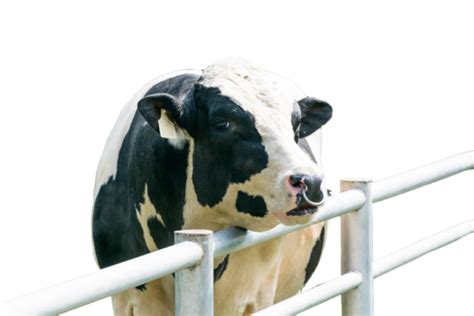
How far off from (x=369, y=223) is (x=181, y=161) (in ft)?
2.98

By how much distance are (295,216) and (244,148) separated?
14.0 inches

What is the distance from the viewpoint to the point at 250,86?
5938 mm

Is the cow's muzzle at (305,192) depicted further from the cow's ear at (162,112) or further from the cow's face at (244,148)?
the cow's ear at (162,112)

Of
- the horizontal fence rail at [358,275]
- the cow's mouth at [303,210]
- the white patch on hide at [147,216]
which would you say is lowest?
the horizontal fence rail at [358,275]

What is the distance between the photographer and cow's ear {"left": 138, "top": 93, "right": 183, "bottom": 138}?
19.5ft

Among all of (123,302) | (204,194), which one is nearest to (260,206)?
(204,194)

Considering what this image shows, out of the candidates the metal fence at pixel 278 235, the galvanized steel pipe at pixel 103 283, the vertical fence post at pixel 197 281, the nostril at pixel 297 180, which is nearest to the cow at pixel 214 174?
the nostril at pixel 297 180

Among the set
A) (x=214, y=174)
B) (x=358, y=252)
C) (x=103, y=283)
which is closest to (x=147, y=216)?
(x=214, y=174)

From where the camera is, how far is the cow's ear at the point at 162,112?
5.95 m

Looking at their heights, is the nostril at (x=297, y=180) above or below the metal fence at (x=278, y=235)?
above

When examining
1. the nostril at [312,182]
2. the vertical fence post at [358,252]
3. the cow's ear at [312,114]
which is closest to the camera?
the nostril at [312,182]

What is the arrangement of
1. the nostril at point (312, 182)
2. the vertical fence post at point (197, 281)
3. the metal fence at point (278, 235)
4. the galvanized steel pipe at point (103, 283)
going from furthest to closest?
the nostril at point (312, 182) < the vertical fence post at point (197, 281) < the metal fence at point (278, 235) < the galvanized steel pipe at point (103, 283)

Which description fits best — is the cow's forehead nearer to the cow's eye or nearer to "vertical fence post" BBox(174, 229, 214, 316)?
the cow's eye

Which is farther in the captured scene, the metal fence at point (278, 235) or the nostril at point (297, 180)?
the nostril at point (297, 180)
